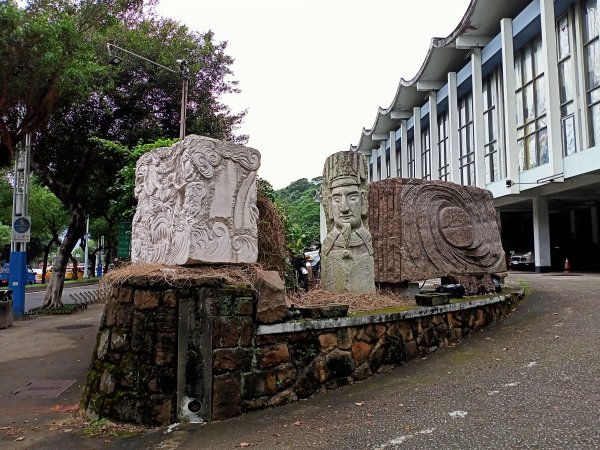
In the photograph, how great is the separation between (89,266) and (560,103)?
33.7 meters

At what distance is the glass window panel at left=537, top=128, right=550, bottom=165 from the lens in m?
17.1

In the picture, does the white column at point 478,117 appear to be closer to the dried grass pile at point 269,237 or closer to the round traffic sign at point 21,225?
the dried grass pile at point 269,237

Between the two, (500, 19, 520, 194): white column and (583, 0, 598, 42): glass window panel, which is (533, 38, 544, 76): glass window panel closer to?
(500, 19, 520, 194): white column

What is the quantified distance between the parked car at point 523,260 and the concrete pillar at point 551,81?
20.0 feet

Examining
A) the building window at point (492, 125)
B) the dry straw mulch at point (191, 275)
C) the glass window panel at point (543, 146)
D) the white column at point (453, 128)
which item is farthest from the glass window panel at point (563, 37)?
the dry straw mulch at point (191, 275)

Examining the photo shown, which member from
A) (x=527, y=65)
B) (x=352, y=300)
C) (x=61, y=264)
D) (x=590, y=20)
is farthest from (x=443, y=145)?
(x=352, y=300)

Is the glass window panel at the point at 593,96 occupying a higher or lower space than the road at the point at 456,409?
higher

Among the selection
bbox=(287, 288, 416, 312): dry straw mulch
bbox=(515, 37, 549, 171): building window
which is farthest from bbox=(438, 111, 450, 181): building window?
bbox=(287, 288, 416, 312): dry straw mulch

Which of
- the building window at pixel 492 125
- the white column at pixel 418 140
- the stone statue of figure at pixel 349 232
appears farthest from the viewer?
the white column at pixel 418 140

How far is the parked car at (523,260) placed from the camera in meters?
20.6

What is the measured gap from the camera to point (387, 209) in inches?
301

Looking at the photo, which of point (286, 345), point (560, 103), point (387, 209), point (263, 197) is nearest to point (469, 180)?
point (560, 103)

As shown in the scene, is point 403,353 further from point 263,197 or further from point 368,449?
point 263,197

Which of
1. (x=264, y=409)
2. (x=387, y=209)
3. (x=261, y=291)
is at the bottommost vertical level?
(x=264, y=409)
